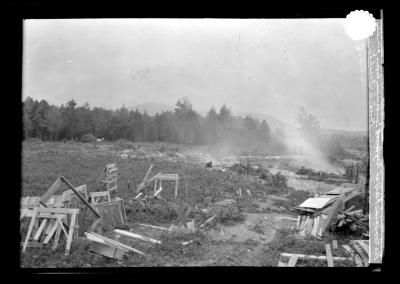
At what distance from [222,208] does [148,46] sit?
6.50 m

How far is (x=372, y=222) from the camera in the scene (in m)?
4.33

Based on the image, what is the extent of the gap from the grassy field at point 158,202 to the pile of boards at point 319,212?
564mm

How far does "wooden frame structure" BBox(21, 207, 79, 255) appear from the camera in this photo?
665 cm

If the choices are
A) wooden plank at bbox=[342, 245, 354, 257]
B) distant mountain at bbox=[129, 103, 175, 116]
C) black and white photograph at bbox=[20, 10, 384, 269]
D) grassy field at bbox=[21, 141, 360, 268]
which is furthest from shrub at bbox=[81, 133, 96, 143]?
wooden plank at bbox=[342, 245, 354, 257]

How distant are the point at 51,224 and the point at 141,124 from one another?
26.3 feet

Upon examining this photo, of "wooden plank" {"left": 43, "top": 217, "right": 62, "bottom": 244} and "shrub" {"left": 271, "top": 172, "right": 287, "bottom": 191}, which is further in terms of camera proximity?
"shrub" {"left": 271, "top": 172, "right": 287, "bottom": 191}

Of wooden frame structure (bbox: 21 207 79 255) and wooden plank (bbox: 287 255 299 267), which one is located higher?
wooden frame structure (bbox: 21 207 79 255)

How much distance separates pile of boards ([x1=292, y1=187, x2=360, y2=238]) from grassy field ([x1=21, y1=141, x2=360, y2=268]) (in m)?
0.56

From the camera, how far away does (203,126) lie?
1400 centimetres

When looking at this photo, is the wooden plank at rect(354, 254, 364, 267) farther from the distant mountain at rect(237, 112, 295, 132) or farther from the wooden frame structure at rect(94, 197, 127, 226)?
→ the distant mountain at rect(237, 112, 295, 132)

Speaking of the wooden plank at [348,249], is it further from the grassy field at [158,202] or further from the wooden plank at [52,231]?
the wooden plank at [52,231]
